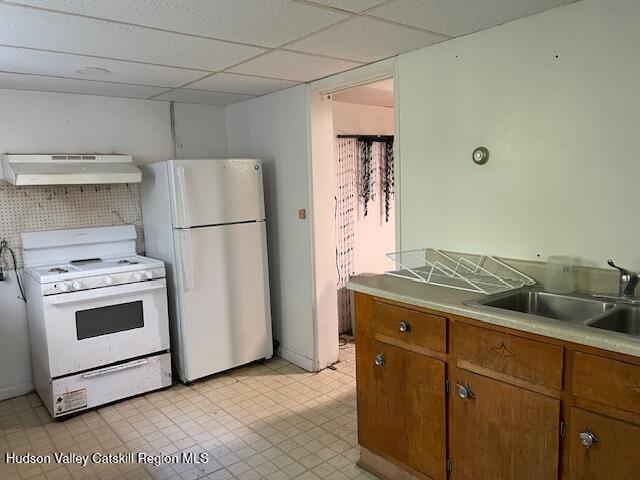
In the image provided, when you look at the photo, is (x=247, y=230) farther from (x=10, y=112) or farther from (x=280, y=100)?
(x=10, y=112)

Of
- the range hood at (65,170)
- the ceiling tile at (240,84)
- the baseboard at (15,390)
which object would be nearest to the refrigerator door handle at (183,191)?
the range hood at (65,170)

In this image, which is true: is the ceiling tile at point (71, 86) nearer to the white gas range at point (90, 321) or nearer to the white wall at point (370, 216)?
the white gas range at point (90, 321)

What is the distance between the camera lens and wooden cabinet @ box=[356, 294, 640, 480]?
1.47 meters

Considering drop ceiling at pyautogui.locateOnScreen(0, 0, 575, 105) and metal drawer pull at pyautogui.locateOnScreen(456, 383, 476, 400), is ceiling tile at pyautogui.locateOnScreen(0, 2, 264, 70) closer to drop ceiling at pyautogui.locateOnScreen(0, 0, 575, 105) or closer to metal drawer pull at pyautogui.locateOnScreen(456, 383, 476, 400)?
drop ceiling at pyautogui.locateOnScreen(0, 0, 575, 105)

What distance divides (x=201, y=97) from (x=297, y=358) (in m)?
2.19

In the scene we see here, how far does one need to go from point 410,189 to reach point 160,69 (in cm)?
161

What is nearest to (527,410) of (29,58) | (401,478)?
(401,478)

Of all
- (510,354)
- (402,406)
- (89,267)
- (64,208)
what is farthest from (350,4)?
(64,208)

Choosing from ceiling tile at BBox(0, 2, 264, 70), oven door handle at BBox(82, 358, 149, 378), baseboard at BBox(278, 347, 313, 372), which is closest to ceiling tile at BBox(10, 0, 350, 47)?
ceiling tile at BBox(0, 2, 264, 70)

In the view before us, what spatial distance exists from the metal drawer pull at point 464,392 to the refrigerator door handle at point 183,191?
2162mm

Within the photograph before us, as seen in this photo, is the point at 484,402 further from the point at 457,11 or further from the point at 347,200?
the point at 347,200

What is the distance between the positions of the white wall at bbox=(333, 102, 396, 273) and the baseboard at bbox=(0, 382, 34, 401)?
276cm

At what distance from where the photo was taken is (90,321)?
3070 mm

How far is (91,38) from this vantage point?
2148mm
